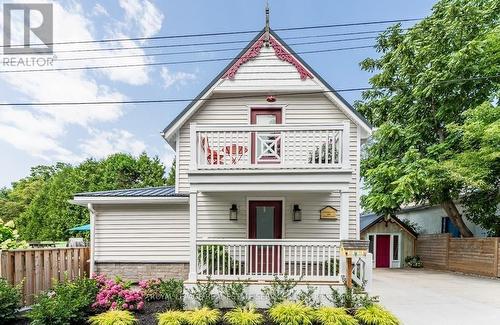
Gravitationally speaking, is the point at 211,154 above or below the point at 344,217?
above

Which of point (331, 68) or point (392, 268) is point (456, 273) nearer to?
point (392, 268)

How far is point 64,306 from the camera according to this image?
5742 millimetres

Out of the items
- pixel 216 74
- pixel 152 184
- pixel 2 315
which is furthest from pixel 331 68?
pixel 152 184

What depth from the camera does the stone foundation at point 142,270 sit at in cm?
917

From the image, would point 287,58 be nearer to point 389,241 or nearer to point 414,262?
point 389,241

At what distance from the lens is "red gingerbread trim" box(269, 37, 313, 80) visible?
8938 mm

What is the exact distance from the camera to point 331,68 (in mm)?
14875

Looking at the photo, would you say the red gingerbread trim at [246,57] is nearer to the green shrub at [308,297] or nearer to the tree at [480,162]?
the green shrub at [308,297]

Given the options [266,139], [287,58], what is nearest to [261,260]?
[266,139]

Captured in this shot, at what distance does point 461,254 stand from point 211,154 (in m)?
13.1

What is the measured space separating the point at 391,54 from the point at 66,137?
2259 cm

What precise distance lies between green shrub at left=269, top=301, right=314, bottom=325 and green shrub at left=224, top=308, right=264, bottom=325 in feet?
1.04

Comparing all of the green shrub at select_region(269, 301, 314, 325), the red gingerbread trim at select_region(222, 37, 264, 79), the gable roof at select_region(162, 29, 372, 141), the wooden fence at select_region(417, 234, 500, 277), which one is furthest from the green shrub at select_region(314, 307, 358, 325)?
the wooden fence at select_region(417, 234, 500, 277)

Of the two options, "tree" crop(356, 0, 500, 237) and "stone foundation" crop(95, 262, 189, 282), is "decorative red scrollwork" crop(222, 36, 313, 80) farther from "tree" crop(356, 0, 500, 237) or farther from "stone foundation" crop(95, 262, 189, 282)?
"tree" crop(356, 0, 500, 237)
